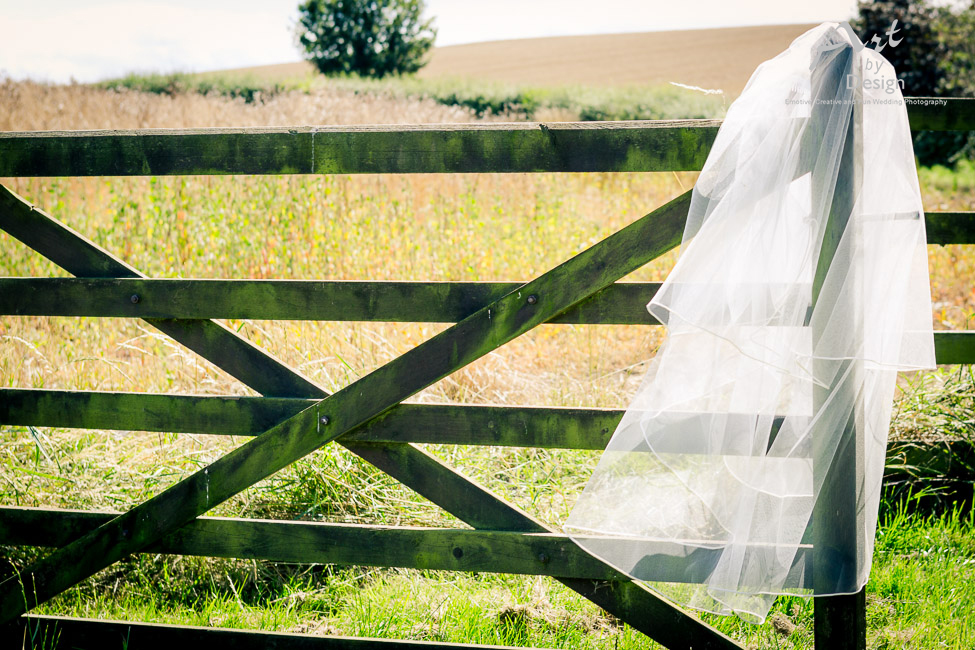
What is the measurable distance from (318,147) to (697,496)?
147 cm

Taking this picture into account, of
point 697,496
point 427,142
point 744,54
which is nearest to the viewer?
point 697,496

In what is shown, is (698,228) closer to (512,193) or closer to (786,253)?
(786,253)

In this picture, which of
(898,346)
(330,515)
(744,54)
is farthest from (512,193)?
(744,54)

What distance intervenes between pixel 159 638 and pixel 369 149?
5.53 ft

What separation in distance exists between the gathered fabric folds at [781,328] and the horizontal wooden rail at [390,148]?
24 centimetres

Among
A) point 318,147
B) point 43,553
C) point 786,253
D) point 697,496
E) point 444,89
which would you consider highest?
point 444,89

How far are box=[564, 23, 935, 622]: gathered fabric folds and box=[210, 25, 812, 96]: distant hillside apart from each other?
22480 millimetres

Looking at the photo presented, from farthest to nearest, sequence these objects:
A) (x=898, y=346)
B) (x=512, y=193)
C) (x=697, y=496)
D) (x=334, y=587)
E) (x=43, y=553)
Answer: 1. (x=512, y=193)
2. (x=43, y=553)
3. (x=334, y=587)
4. (x=697, y=496)
5. (x=898, y=346)

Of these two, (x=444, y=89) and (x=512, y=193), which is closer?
(x=512, y=193)

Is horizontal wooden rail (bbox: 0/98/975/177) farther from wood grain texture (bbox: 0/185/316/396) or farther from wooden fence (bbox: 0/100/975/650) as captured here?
wood grain texture (bbox: 0/185/316/396)

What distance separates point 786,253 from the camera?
174cm

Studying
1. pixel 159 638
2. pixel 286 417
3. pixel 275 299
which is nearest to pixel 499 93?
pixel 275 299

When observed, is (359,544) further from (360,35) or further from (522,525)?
(360,35)

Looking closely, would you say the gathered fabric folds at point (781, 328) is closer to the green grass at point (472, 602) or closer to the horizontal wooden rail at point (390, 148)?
the horizontal wooden rail at point (390, 148)
